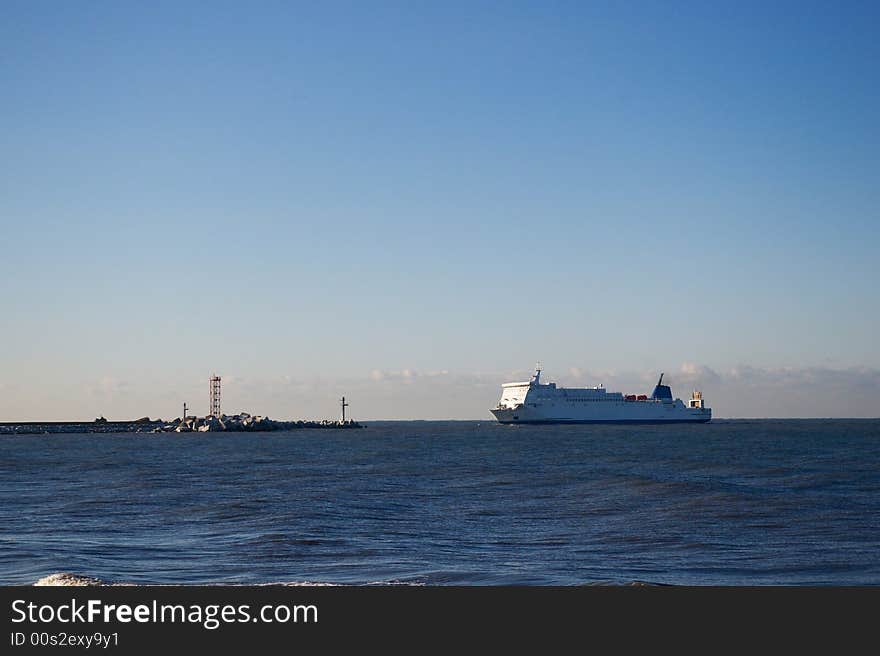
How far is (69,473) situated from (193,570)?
31.7 meters

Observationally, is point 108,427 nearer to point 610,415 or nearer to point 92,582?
point 610,415

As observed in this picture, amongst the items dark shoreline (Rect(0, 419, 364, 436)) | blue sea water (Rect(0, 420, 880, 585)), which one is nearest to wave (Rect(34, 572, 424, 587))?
blue sea water (Rect(0, 420, 880, 585))

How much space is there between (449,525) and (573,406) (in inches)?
4861

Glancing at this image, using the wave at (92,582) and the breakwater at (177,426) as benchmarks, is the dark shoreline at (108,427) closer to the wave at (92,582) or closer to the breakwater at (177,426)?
the breakwater at (177,426)

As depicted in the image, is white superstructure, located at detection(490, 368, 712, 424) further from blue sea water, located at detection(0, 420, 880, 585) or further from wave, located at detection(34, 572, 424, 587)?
wave, located at detection(34, 572, 424, 587)

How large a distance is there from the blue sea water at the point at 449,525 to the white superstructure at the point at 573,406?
97.0 meters

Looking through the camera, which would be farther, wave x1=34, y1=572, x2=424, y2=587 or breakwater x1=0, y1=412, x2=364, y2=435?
breakwater x1=0, y1=412, x2=364, y2=435

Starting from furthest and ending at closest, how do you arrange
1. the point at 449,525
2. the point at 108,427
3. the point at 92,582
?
the point at 108,427 < the point at 449,525 < the point at 92,582

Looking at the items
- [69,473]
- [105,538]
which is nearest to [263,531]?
[105,538]

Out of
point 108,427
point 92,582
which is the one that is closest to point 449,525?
point 92,582

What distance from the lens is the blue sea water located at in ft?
54.7

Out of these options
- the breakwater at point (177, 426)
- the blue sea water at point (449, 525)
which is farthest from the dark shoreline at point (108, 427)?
the blue sea water at point (449, 525)

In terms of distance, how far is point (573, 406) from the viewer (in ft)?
478

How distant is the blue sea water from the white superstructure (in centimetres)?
9699
